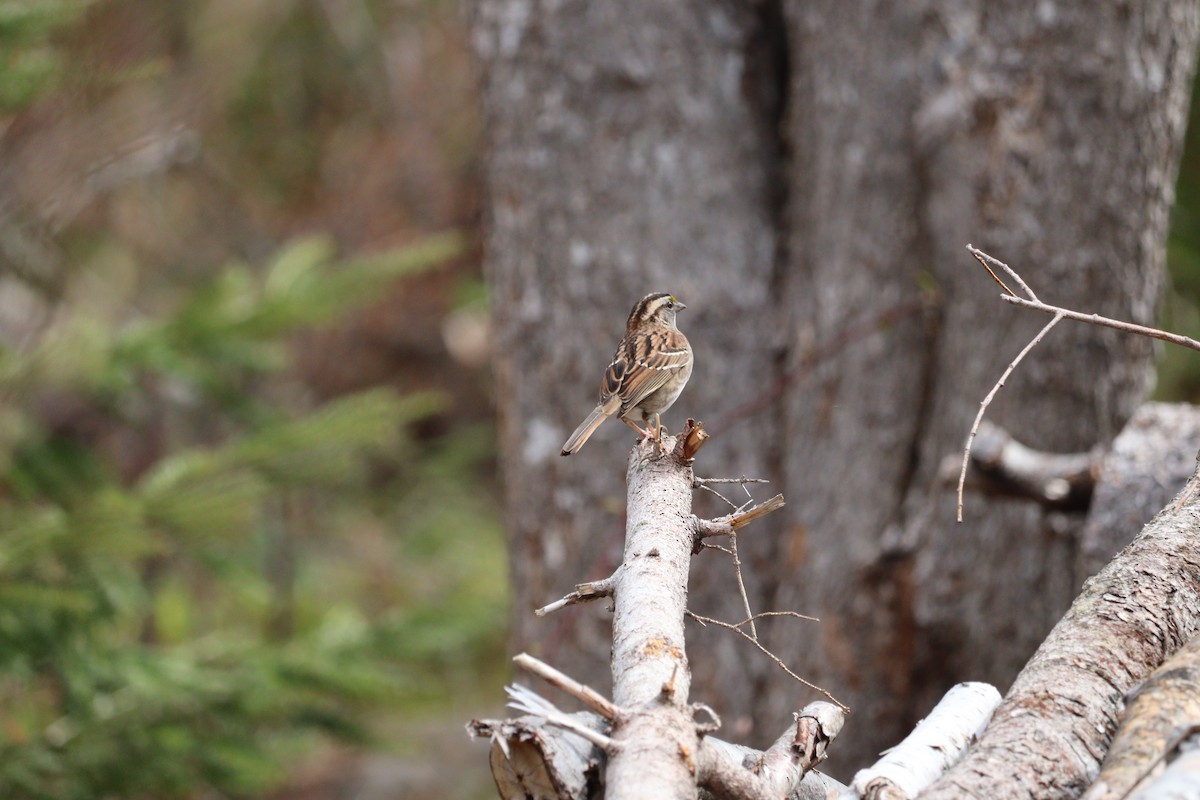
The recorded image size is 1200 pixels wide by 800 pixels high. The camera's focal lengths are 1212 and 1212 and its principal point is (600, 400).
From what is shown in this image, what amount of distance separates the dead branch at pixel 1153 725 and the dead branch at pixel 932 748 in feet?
0.75

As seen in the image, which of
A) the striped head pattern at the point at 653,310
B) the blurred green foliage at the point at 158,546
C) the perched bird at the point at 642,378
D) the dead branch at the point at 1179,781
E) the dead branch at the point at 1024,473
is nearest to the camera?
the dead branch at the point at 1179,781

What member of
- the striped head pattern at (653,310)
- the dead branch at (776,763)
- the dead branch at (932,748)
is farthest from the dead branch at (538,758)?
the striped head pattern at (653,310)

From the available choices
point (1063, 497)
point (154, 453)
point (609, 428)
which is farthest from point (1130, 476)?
point (154, 453)

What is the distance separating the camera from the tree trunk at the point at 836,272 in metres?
3.82

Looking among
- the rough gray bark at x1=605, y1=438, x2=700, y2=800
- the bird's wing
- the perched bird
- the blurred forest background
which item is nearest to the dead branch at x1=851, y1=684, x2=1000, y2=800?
the rough gray bark at x1=605, y1=438, x2=700, y2=800

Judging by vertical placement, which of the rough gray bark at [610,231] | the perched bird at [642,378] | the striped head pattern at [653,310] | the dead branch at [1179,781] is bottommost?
the dead branch at [1179,781]

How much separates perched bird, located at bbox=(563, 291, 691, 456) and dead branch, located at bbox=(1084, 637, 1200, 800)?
5.11 feet

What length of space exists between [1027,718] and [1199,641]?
11.8 inches

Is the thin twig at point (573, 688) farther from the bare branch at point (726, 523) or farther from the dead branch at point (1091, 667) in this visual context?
the bare branch at point (726, 523)

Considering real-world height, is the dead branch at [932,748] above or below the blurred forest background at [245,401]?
below

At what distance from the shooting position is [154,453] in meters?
9.62

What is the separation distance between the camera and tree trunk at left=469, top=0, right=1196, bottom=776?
3816 mm

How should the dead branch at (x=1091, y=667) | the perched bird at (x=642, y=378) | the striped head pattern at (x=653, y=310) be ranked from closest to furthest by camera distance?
the dead branch at (x=1091, y=667), the perched bird at (x=642, y=378), the striped head pattern at (x=653, y=310)

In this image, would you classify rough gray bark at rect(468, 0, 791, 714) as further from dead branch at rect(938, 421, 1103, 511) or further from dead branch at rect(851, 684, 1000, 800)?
dead branch at rect(851, 684, 1000, 800)
